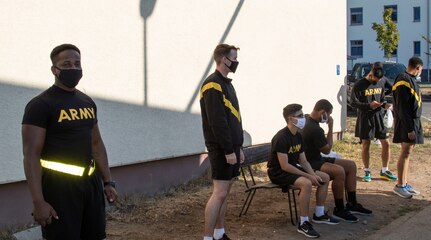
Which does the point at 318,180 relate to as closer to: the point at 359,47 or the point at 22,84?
the point at 22,84

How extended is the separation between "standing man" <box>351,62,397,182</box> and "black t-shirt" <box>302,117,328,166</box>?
7.60ft

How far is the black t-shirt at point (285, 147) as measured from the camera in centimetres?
596

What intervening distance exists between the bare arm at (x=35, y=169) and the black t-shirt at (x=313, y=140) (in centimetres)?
385

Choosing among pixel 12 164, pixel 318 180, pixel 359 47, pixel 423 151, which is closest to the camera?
pixel 12 164

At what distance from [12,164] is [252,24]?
5029 mm

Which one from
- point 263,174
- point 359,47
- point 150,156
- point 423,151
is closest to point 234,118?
point 150,156

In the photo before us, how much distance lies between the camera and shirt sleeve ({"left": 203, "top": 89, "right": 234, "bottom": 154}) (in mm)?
4816

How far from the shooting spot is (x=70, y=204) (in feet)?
11.4

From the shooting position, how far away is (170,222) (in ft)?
20.6

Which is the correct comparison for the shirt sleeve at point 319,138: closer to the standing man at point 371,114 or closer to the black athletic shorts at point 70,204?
the standing man at point 371,114

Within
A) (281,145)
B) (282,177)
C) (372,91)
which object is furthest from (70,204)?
(372,91)

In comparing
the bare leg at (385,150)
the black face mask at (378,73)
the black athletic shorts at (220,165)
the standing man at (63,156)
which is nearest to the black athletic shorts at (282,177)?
the black athletic shorts at (220,165)

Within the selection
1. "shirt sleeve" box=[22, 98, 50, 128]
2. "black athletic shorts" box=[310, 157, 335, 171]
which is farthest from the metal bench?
"shirt sleeve" box=[22, 98, 50, 128]

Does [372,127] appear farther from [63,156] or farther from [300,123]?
[63,156]
